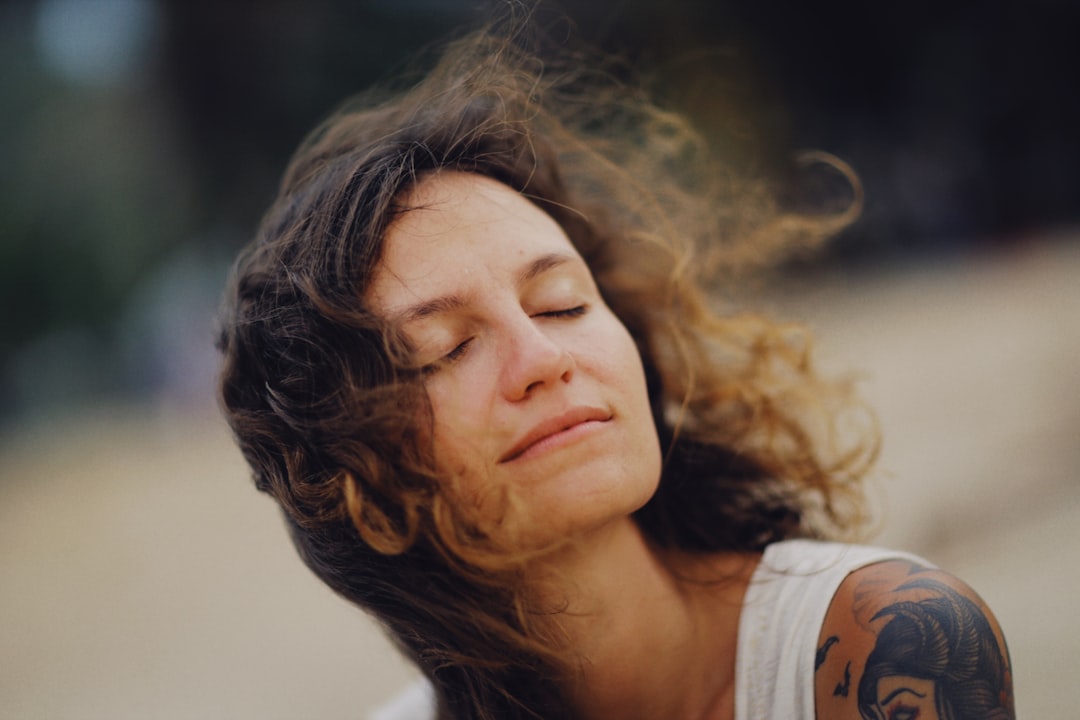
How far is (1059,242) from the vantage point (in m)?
13.8

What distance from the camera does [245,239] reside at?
14.6 metres

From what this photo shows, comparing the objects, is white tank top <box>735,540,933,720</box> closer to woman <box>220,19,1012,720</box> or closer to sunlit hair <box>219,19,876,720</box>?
woman <box>220,19,1012,720</box>

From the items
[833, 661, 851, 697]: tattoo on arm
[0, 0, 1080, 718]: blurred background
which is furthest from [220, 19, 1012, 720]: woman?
[0, 0, 1080, 718]: blurred background

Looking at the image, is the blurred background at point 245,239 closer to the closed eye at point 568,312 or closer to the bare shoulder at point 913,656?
the closed eye at point 568,312

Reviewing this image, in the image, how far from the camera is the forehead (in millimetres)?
1708

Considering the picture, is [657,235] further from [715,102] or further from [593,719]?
[715,102]

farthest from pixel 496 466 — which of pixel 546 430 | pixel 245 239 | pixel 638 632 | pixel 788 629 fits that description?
pixel 245 239

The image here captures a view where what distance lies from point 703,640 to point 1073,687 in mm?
2139

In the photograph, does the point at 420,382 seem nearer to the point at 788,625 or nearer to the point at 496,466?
the point at 496,466

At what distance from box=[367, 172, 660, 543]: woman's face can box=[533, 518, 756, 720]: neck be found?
173 millimetres

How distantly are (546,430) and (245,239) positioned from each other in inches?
548

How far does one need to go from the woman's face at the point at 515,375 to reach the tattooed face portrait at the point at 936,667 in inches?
19.3

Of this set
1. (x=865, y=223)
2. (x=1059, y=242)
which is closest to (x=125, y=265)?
(x=865, y=223)

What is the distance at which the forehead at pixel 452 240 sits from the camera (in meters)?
1.71
